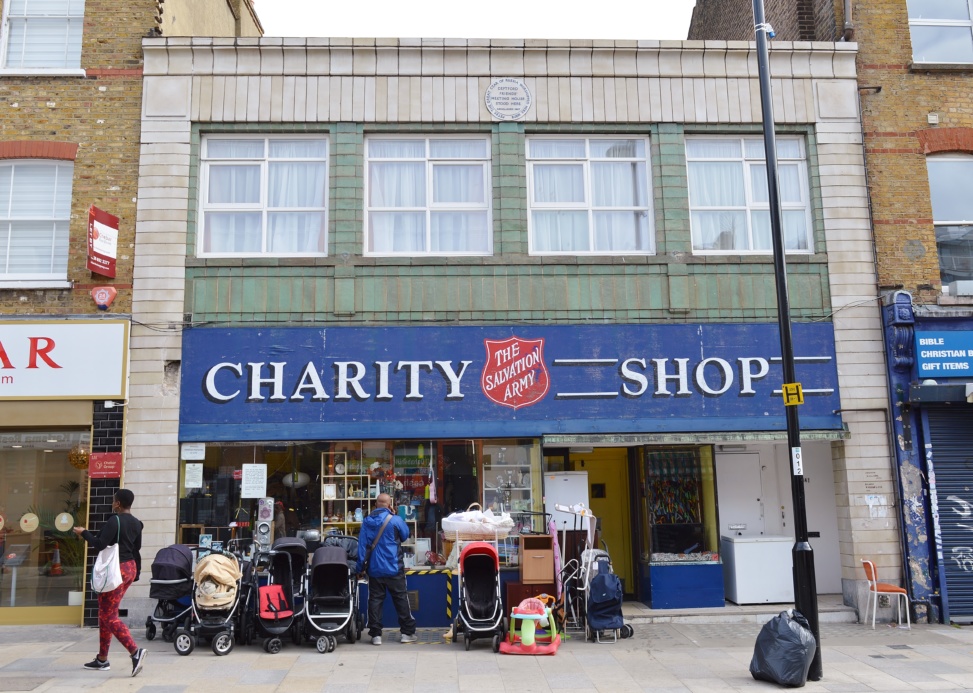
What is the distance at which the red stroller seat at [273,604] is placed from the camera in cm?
1002

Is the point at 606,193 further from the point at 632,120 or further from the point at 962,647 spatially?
the point at 962,647

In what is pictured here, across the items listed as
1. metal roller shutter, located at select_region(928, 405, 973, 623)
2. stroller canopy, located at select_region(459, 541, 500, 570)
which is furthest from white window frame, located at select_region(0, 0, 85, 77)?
metal roller shutter, located at select_region(928, 405, 973, 623)

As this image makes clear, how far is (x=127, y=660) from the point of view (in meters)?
9.73

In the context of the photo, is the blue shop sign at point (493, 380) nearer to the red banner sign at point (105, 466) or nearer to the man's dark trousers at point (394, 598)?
the red banner sign at point (105, 466)

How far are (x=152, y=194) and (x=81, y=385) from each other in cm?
290

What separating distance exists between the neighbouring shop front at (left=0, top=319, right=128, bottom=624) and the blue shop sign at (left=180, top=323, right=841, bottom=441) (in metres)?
1.23

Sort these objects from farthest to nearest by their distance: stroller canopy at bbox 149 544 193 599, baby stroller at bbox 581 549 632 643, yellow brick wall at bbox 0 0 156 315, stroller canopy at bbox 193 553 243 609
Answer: yellow brick wall at bbox 0 0 156 315, baby stroller at bbox 581 549 632 643, stroller canopy at bbox 149 544 193 599, stroller canopy at bbox 193 553 243 609

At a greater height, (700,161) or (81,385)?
(700,161)

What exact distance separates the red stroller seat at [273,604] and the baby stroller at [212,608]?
0.36m

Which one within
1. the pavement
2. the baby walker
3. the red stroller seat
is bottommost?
the pavement

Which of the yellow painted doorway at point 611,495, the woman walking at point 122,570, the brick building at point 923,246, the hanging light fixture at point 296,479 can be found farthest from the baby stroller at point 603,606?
the woman walking at point 122,570

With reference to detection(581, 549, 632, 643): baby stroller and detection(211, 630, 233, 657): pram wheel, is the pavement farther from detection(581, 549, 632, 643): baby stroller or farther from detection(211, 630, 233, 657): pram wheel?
detection(581, 549, 632, 643): baby stroller

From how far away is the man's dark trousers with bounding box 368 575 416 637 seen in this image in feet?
34.9

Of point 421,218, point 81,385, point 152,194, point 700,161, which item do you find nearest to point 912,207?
point 700,161
